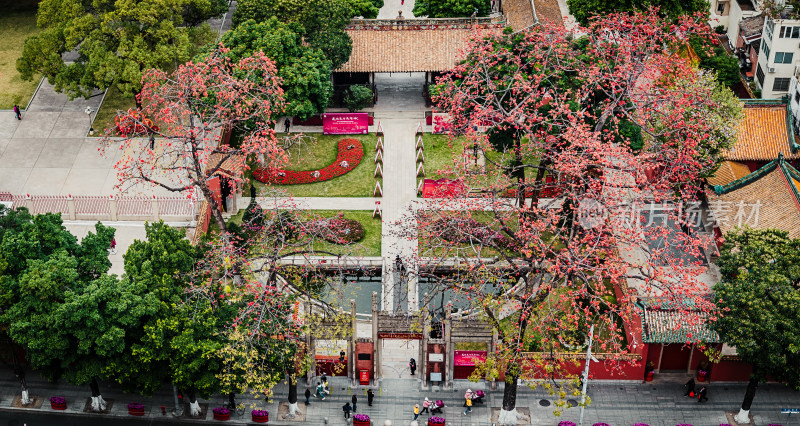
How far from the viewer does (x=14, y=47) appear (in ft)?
325

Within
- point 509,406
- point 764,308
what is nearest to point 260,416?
point 509,406

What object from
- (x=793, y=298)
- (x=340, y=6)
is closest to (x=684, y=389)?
(x=793, y=298)

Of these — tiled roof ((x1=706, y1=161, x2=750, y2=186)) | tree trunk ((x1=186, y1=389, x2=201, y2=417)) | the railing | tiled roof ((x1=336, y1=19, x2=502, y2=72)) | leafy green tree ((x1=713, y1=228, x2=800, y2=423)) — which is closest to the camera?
leafy green tree ((x1=713, y1=228, x2=800, y2=423))

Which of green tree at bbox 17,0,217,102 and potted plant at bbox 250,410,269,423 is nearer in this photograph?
potted plant at bbox 250,410,269,423

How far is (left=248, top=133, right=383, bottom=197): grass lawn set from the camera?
269ft

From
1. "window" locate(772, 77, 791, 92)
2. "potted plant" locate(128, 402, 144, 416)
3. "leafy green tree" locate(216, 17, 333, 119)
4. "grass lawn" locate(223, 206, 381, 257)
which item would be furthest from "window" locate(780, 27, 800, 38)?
"potted plant" locate(128, 402, 144, 416)

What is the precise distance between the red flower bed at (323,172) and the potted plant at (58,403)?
24745mm

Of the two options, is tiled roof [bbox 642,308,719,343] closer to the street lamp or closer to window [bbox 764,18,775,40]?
window [bbox 764,18,775,40]

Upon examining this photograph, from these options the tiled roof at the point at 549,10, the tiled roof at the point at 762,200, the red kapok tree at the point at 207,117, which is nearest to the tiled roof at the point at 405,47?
the tiled roof at the point at 549,10

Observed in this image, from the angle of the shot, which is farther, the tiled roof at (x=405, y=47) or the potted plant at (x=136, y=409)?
the tiled roof at (x=405, y=47)

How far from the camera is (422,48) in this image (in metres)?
90.3

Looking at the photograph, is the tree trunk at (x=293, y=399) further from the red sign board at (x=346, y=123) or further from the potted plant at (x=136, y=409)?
the red sign board at (x=346, y=123)

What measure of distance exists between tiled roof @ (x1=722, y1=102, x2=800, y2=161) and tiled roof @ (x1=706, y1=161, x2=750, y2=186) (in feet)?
2.16

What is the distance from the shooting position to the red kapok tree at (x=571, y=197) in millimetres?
58188
